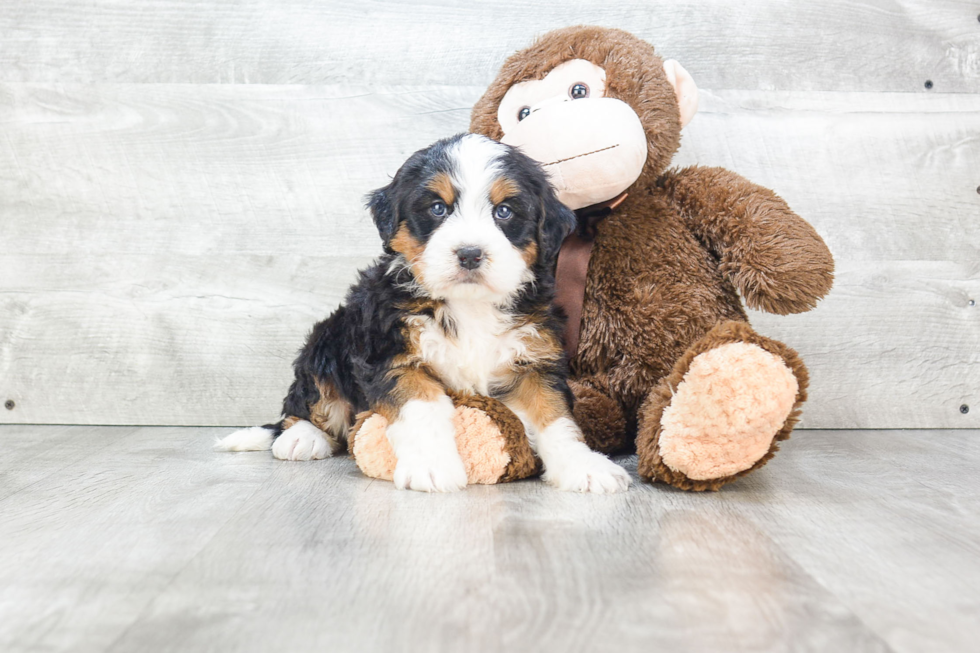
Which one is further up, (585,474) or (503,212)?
(503,212)

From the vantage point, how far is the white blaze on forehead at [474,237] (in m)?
1.80

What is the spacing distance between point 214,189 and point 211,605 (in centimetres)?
205

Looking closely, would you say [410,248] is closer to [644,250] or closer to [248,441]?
[644,250]

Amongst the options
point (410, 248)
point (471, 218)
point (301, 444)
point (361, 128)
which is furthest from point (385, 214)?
point (361, 128)

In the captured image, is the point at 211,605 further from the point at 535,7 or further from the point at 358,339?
the point at 535,7

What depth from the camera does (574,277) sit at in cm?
229

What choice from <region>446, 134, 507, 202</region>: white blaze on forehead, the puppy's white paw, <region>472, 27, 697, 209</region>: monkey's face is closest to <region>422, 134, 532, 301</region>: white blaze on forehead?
<region>446, 134, 507, 202</region>: white blaze on forehead

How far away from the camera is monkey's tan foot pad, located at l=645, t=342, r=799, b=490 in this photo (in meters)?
1.75

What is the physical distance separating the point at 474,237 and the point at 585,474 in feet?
1.96

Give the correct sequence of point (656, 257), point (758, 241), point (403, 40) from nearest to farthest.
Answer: point (758, 241), point (656, 257), point (403, 40)

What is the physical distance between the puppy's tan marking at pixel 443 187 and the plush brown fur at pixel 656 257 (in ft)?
1.77

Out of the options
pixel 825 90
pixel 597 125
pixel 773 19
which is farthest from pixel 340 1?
pixel 825 90

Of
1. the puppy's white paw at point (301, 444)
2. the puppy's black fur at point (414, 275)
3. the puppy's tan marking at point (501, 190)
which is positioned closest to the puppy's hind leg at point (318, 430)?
the puppy's white paw at point (301, 444)

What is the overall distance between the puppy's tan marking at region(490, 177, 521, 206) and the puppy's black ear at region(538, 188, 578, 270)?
0.11 meters
